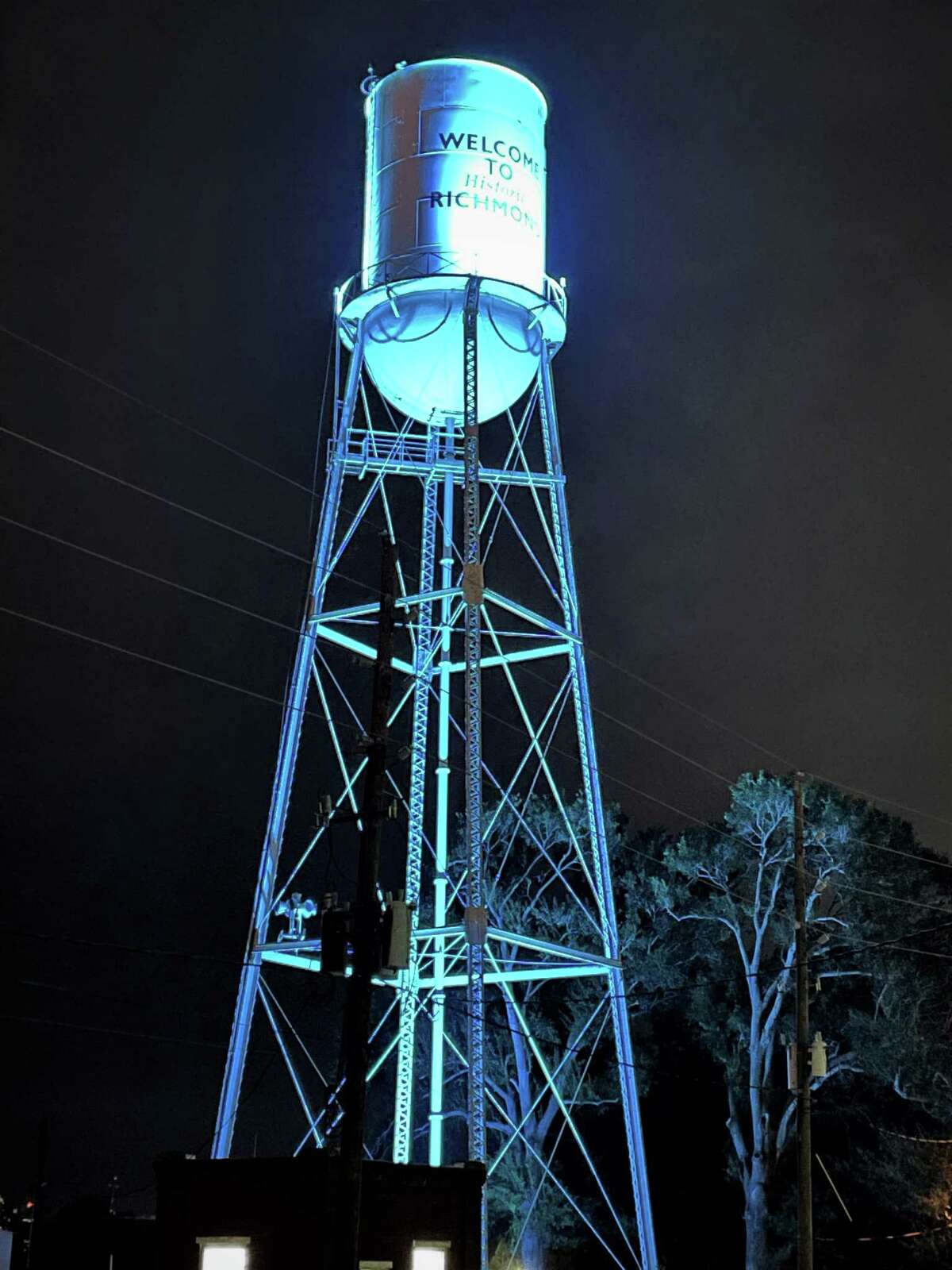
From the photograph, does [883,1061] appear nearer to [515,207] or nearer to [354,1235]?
[515,207]

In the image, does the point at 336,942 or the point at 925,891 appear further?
the point at 925,891

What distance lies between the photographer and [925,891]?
36.5m

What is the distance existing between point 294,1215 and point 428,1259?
176 cm

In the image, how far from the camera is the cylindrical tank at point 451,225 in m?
24.4

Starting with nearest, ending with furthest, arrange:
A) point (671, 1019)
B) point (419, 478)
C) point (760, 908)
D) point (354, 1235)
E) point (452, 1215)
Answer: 1. point (354, 1235)
2. point (452, 1215)
3. point (419, 478)
4. point (760, 908)
5. point (671, 1019)

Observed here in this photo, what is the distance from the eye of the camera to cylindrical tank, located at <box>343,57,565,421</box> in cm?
2442

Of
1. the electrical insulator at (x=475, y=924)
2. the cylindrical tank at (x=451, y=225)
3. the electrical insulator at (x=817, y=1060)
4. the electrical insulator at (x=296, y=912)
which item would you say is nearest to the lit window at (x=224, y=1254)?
the electrical insulator at (x=296, y=912)

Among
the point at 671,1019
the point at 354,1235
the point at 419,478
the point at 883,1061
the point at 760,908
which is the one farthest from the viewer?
the point at 671,1019

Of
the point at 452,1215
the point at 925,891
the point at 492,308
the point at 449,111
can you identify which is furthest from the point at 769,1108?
the point at 449,111

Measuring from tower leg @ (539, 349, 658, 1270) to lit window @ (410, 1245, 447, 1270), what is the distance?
2.99 metres

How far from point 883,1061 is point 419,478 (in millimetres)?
15502

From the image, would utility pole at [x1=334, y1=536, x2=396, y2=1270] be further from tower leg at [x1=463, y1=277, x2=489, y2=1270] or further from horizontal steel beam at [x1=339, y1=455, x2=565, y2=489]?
horizontal steel beam at [x1=339, y1=455, x2=565, y2=489]

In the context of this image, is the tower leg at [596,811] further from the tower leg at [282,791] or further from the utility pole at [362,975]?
the utility pole at [362,975]

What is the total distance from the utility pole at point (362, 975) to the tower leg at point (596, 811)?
853 centimetres
